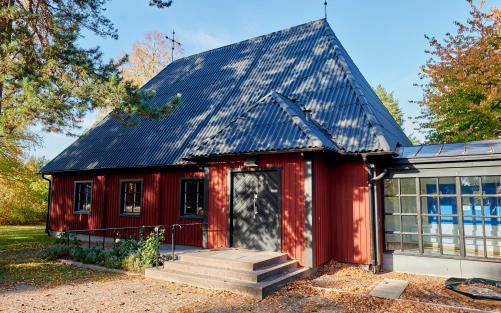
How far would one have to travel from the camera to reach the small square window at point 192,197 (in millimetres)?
11797

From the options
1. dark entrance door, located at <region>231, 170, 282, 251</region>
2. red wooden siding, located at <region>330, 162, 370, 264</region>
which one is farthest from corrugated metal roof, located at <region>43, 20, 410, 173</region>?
dark entrance door, located at <region>231, 170, 282, 251</region>

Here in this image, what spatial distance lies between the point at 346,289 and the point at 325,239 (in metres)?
2.01

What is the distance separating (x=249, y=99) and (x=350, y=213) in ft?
17.9

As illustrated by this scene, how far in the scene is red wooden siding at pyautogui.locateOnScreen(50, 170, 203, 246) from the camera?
12227mm

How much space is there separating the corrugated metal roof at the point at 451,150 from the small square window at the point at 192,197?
6.34 meters

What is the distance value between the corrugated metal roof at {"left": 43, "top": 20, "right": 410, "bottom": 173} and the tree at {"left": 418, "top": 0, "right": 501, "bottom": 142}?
2882 millimetres

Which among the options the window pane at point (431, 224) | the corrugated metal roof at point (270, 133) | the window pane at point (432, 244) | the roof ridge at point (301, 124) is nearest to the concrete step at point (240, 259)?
the corrugated metal roof at point (270, 133)

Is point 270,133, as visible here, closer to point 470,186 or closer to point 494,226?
point 470,186

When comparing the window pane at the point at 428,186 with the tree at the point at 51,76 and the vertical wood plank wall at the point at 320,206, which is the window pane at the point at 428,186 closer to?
the vertical wood plank wall at the point at 320,206

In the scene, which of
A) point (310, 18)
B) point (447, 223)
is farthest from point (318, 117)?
point (310, 18)

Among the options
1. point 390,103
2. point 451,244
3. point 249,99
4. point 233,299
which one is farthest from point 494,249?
point 390,103

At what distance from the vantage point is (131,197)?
13.7 metres

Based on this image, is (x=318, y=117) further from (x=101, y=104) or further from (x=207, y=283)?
(x=101, y=104)

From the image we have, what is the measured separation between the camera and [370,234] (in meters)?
8.80
